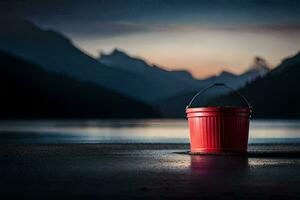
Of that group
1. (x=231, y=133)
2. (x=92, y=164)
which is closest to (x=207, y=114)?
(x=231, y=133)

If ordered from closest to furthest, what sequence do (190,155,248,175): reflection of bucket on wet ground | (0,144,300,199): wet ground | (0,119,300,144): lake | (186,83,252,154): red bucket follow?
(0,144,300,199): wet ground < (190,155,248,175): reflection of bucket on wet ground < (186,83,252,154): red bucket < (0,119,300,144): lake

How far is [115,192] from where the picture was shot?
400 inches

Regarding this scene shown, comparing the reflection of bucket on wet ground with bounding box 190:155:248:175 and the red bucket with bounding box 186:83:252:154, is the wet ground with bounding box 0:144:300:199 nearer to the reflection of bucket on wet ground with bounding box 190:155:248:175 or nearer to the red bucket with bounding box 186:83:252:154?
the reflection of bucket on wet ground with bounding box 190:155:248:175

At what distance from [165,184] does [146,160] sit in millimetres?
6110

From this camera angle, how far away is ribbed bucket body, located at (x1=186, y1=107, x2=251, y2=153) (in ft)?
64.3

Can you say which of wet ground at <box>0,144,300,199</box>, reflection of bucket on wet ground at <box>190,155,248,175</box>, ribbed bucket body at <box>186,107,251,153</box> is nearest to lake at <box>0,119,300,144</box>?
ribbed bucket body at <box>186,107,251,153</box>

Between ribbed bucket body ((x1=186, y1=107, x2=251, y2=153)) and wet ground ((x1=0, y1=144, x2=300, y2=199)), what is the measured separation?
53.4 inches

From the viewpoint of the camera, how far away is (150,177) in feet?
41.0

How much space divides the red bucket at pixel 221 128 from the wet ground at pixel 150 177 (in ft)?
4.45

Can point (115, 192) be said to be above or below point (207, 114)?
below

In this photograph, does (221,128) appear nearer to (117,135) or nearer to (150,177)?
(150,177)

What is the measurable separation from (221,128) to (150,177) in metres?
7.41

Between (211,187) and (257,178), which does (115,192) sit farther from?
(257,178)

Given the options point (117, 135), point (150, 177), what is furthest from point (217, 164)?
point (117, 135)
